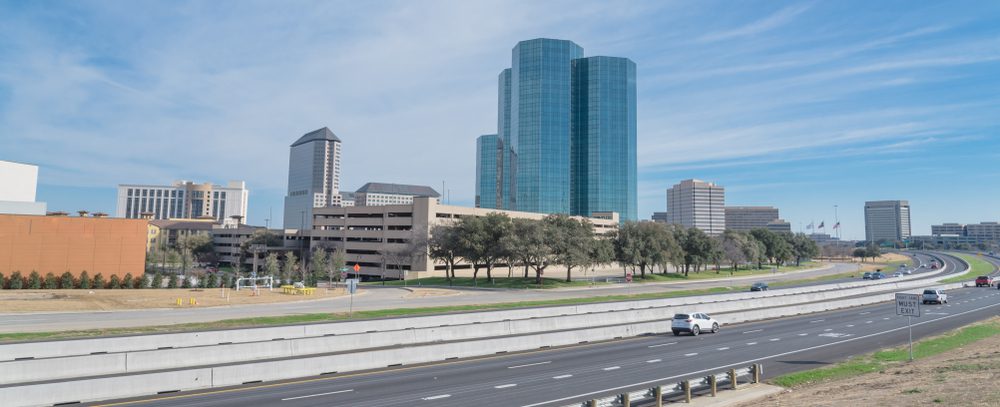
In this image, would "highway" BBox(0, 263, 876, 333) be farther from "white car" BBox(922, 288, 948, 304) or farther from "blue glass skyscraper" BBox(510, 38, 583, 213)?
"blue glass skyscraper" BBox(510, 38, 583, 213)

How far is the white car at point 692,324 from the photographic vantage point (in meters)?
32.5

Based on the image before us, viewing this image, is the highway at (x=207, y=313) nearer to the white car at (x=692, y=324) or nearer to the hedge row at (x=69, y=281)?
the white car at (x=692, y=324)

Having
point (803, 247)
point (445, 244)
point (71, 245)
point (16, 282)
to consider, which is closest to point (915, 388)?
point (445, 244)

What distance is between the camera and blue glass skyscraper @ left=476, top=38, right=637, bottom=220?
17512cm

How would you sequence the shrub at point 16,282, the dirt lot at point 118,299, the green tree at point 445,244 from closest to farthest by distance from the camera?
the dirt lot at point 118,299 → the shrub at point 16,282 → the green tree at point 445,244

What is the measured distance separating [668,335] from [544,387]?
56.3ft

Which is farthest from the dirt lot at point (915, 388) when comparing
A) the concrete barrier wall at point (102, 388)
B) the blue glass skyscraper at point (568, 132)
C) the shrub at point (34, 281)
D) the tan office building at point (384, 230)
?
the blue glass skyscraper at point (568, 132)

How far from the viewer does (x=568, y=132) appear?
6978 inches

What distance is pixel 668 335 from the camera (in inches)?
1318

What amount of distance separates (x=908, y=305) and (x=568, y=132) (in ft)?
513

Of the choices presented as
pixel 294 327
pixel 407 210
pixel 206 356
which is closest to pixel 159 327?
pixel 294 327

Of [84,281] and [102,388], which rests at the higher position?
[84,281]

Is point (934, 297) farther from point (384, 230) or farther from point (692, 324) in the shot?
point (384, 230)

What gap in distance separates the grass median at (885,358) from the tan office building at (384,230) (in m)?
66.8
